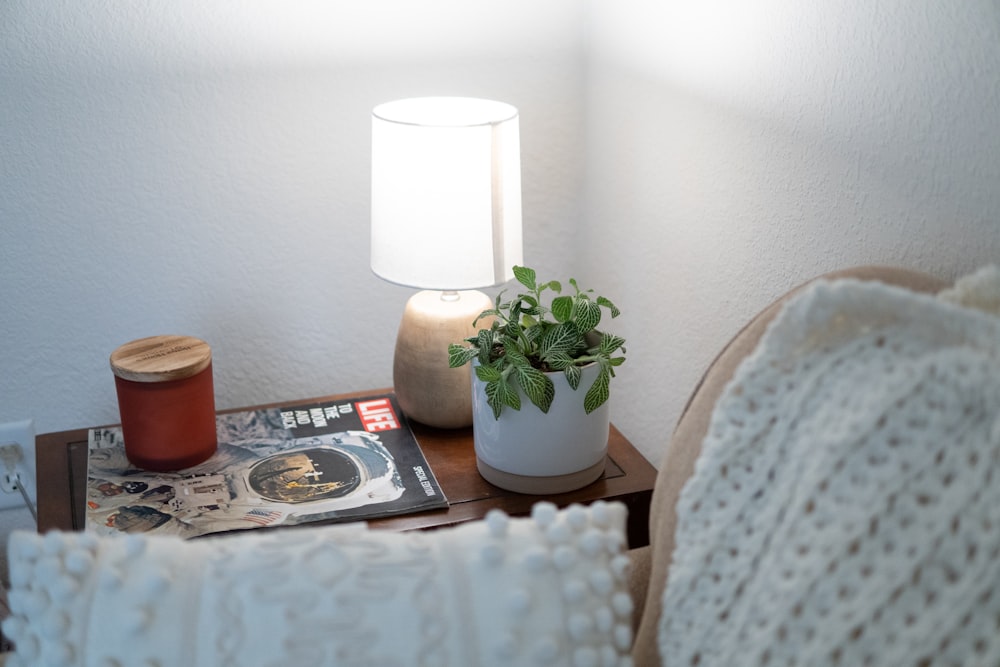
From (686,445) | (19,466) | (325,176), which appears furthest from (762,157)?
(19,466)

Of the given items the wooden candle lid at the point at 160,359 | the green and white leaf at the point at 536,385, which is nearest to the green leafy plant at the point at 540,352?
the green and white leaf at the point at 536,385

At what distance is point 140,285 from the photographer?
152cm

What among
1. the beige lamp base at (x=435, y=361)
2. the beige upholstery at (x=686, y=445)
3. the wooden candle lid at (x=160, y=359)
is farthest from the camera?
the beige lamp base at (x=435, y=361)

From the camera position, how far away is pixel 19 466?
61.3 inches

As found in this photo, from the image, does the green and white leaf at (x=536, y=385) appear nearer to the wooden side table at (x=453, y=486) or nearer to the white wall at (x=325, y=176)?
the wooden side table at (x=453, y=486)

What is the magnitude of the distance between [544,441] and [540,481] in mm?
61

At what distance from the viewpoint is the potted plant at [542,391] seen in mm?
1131

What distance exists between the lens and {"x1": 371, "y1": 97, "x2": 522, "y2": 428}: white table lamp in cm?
121

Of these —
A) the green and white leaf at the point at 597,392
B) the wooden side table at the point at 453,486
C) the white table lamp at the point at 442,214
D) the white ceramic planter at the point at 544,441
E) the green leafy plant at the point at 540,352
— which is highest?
the white table lamp at the point at 442,214

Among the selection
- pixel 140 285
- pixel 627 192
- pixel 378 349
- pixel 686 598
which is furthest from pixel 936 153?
pixel 140 285

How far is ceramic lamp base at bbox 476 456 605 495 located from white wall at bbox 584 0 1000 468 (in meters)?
0.25

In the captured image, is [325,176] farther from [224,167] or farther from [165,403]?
[165,403]

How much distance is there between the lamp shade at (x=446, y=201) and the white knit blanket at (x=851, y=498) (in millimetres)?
549

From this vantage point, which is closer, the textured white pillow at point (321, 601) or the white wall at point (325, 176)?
the textured white pillow at point (321, 601)
